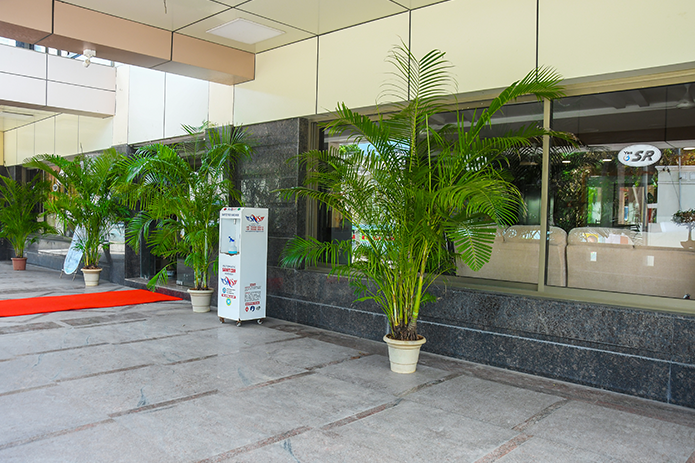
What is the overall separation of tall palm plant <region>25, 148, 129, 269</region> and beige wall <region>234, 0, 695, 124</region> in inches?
127

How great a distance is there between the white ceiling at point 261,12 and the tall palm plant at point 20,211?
6925mm

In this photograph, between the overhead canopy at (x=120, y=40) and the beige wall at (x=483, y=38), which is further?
the overhead canopy at (x=120, y=40)

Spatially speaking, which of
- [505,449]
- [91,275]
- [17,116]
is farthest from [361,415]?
[17,116]

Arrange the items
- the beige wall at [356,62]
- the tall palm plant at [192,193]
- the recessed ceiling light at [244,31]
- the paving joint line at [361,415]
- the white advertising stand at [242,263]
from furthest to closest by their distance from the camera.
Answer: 1. the tall palm plant at [192,193]
2. the white advertising stand at [242,263]
3. the recessed ceiling light at [244,31]
4. the beige wall at [356,62]
5. the paving joint line at [361,415]

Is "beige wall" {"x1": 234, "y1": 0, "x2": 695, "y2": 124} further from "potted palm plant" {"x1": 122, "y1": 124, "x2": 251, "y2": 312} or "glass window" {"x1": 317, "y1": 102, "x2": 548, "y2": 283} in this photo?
"potted palm plant" {"x1": 122, "y1": 124, "x2": 251, "y2": 312}

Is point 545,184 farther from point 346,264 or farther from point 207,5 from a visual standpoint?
point 207,5

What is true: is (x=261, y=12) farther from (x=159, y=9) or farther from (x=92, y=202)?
(x=92, y=202)

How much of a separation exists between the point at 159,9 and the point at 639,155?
14.6 ft

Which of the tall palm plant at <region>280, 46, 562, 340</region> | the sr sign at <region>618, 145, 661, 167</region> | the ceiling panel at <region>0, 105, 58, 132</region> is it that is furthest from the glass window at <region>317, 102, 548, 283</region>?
the ceiling panel at <region>0, 105, 58, 132</region>

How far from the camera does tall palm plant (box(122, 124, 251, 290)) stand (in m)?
6.29

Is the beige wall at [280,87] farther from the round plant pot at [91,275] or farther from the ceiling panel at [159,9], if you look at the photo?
the round plant pot at [91,275]

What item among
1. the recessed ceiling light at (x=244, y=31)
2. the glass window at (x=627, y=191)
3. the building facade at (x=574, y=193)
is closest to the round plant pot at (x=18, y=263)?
the recessed ceiling light at (x=244, y=31)

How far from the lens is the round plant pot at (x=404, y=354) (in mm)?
4121

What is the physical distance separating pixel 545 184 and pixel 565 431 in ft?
6.53
